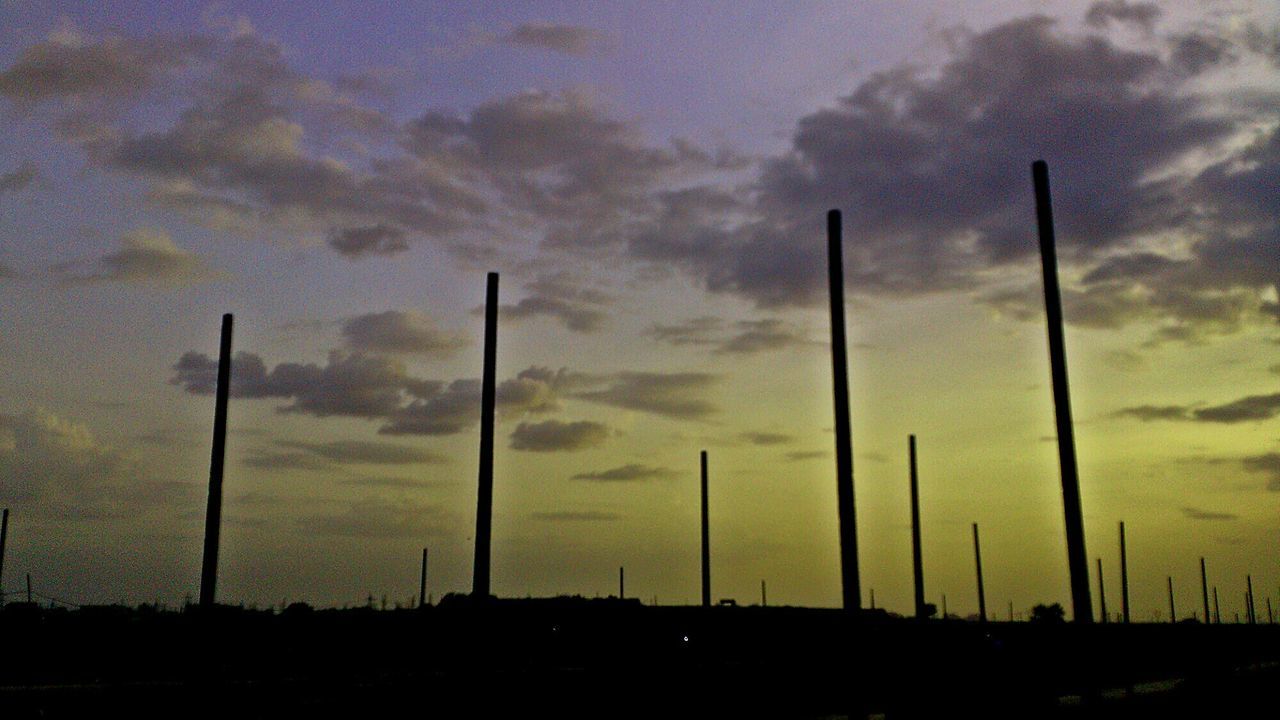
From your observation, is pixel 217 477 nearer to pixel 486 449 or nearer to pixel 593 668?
pixel 486 449

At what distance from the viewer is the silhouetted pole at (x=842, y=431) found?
82.9 ft

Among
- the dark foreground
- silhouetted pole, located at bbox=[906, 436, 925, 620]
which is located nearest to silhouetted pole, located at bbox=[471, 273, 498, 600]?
the dark foreground

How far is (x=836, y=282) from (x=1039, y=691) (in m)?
10.7

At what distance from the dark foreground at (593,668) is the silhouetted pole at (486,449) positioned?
1.08 meters

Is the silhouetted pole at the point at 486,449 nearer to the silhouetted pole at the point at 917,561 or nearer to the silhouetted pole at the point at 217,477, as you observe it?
the silhouetted pole at the point at 217,477

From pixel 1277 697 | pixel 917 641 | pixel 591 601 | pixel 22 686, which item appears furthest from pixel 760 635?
pixel 22 686

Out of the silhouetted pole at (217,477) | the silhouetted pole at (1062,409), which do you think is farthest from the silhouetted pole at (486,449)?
the silhouetted pole at (1062,409)

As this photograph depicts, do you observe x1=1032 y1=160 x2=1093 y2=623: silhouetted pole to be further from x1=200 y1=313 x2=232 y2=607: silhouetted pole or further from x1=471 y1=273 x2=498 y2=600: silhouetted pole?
x1=200 y1=313 x2=232 y2=607: silhouetted pole

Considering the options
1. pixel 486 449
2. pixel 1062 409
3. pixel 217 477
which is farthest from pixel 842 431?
pixel 217 477

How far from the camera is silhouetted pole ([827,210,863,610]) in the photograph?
25.3 metres

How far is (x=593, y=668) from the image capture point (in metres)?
39.4

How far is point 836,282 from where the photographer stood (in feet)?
90.2

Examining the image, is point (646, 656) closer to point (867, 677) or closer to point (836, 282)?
point (867, 677)

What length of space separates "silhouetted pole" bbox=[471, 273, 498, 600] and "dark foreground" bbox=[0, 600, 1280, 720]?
3.55 ft
